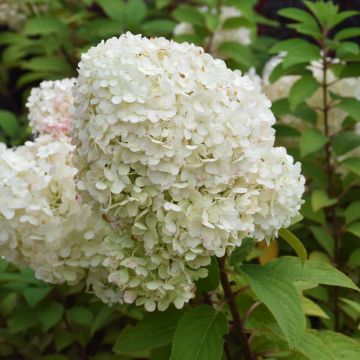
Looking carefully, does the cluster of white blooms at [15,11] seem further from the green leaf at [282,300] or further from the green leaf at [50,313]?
the green leaf at [282,300]

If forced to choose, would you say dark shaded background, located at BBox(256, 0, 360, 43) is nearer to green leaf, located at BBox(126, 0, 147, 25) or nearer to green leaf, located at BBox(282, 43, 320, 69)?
green leaf, located at BBox(126, 0, 147, 25)

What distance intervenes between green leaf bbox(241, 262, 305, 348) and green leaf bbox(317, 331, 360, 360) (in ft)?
0.82

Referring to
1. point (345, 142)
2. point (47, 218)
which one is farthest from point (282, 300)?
point (345, 142)

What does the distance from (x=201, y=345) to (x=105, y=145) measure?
0.51 metres

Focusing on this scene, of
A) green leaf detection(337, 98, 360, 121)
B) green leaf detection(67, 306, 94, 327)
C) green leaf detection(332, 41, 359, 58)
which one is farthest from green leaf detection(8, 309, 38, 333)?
green leaf detection(332, 41, 359, 58)

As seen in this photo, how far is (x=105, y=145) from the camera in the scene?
140 cm

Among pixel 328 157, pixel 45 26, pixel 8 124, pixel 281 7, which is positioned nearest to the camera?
pixel 328 157

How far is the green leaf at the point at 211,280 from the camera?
1626 millimetres

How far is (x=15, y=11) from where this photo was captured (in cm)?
387

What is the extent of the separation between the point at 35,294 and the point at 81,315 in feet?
0.56

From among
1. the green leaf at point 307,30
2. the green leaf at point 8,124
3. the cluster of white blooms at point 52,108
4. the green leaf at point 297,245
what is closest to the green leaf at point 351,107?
the green leaf at point 307,30

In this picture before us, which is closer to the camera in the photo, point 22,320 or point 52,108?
point 52,108

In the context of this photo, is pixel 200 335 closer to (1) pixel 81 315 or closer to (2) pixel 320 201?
(1) pixel 81 315

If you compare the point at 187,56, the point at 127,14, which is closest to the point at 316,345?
the point at 187,56
